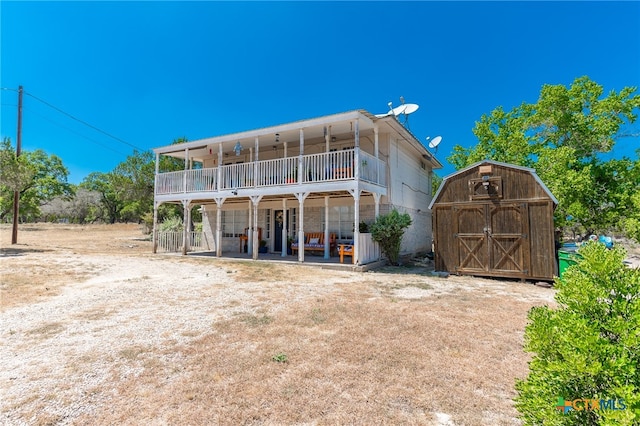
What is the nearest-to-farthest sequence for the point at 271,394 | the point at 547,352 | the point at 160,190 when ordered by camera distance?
the point at 547,352, the point at 271,394, the point at 160,190

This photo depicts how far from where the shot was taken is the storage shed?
817 cm

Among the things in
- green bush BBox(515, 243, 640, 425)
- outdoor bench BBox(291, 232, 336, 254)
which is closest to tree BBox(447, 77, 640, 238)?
outdoor bench BBox(291, 232, 336, 254)

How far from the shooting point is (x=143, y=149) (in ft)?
82.1

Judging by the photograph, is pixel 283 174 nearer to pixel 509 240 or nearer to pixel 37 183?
pixel 509 240

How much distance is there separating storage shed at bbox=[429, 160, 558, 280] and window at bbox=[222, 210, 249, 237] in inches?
405

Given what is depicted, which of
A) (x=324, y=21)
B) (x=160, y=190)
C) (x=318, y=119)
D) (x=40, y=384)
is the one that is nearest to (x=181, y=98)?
(x=324, y=21)

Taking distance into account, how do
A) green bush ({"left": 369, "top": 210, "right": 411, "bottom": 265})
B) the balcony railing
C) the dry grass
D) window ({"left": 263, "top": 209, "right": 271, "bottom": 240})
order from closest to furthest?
the dry grass
green bush ({"left": 369, "top": 210, "right": 411, "bottom": 265})
the balcony railing
window ({"left": 263, "top": 209, "right": 271, "bottom": 240})

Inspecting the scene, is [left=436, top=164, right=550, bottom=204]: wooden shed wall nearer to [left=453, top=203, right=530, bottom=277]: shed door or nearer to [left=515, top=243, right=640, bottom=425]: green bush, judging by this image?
[left=453, top=203, right=530, bottom=277]: shed door

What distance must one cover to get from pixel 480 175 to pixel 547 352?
27.6 ft

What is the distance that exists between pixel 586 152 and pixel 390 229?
11546 mm

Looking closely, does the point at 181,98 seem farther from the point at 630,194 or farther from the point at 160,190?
the point at 630,194

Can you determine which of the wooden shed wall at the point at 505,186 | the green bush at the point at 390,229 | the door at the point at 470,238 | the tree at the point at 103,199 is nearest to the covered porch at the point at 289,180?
the green bush at the point at 390,229

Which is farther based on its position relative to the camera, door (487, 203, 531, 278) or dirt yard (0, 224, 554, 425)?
door (487, 203, 531, 278)

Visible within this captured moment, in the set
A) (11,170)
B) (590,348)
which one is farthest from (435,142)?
(11,170)
